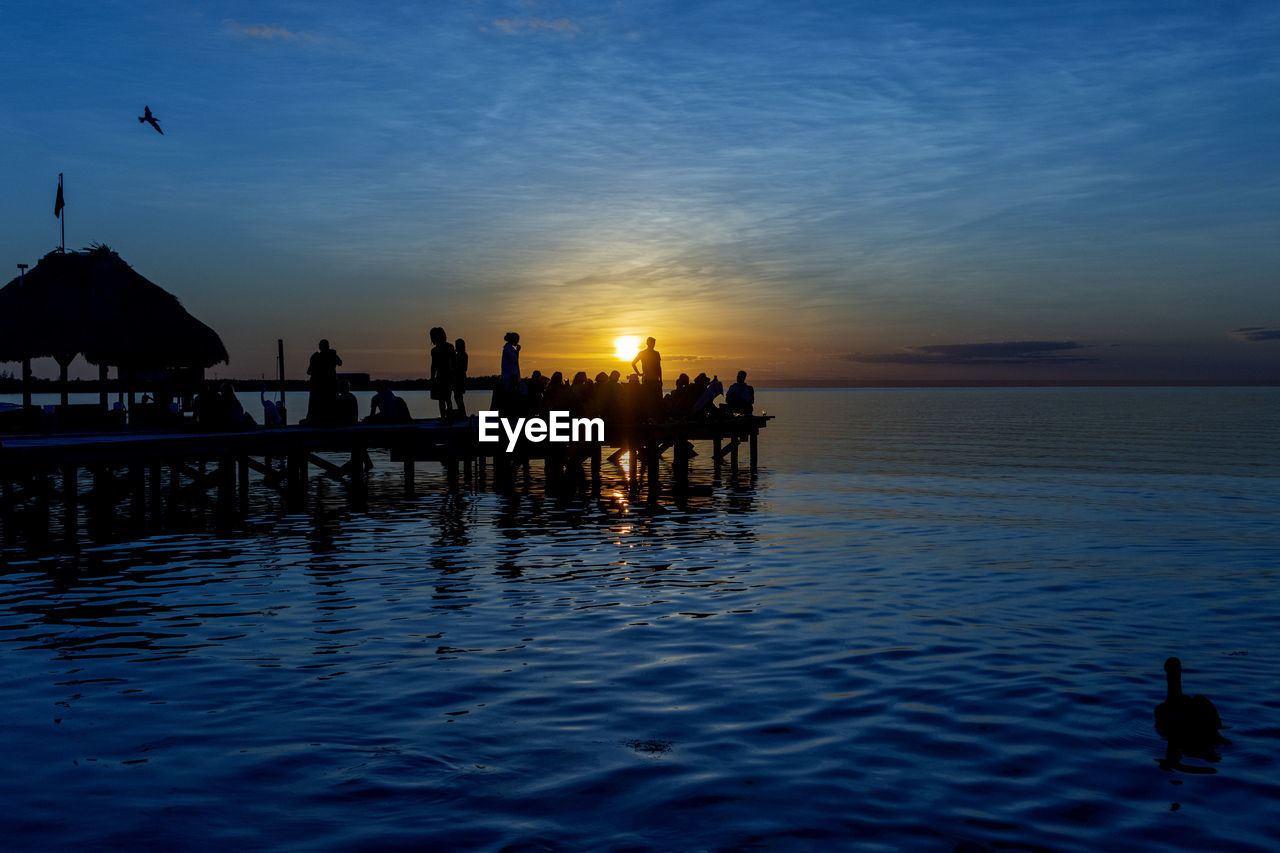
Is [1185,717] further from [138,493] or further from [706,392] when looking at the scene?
[706,392]

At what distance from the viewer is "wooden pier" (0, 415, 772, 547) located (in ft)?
64.0

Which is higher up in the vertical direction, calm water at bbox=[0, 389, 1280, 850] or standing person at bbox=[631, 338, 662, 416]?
standing person at bbox=[631, 338, 662, 416]

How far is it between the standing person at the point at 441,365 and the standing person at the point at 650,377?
6.55m

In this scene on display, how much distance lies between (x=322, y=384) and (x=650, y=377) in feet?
30.4

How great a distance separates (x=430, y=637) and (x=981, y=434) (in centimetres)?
6161

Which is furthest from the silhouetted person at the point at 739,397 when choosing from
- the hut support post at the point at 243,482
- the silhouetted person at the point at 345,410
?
the hut support post at the point at 243,482

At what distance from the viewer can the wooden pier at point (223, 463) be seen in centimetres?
1950

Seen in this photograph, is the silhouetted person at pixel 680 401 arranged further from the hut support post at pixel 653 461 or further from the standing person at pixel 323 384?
the standing person at pixel 323 384

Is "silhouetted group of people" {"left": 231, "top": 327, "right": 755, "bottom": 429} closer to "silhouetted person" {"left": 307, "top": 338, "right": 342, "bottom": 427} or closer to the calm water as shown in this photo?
"silhouetted person" {"left": 307, "top": 338, "right": 342, "bottom": 427}

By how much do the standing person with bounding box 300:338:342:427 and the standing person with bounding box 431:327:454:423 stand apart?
2.13 metres

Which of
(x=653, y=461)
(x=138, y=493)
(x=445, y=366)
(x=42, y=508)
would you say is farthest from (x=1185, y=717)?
(x=653, y=461)

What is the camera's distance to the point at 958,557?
17234 mm

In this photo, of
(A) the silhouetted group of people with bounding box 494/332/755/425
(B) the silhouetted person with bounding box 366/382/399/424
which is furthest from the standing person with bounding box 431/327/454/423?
(B) the silhouetted person with bounding box 366/382/399/424

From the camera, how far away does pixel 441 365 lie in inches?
926
